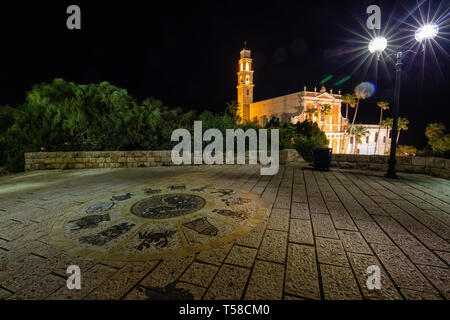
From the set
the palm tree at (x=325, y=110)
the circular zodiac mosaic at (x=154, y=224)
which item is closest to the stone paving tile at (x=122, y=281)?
the circular zodiac mosaic at (x=154, y=224)

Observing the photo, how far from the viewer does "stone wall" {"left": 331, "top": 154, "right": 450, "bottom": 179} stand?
18.0 feet

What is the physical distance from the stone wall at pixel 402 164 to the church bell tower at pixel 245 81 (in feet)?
126

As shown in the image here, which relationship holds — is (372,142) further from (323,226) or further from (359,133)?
(323,226)

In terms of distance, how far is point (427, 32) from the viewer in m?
4.57

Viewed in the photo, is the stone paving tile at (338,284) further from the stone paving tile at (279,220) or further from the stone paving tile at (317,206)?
the stone paving tile at (317,206)

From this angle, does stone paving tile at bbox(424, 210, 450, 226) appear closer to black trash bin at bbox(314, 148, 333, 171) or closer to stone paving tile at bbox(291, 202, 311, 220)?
stone paving tile at bbox(291, 202, 311, 220)

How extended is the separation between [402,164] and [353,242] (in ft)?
21.8

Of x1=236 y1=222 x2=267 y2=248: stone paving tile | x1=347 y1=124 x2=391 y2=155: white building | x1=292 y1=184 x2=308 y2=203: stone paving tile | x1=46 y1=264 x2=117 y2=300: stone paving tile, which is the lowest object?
x1=46 y1=264 x2=117 y2=300: stone paving tile

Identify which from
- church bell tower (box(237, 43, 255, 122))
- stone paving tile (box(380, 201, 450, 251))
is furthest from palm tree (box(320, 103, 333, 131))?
stone paving tile (box(380, 201, 450, 251))

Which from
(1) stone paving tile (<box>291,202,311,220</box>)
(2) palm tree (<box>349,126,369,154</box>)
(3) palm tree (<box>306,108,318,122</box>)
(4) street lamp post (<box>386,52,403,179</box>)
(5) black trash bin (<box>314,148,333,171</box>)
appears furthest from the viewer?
(2) palm tree (<box>349,126,369,154</box>)

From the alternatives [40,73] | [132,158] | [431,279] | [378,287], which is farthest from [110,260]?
[40,73]

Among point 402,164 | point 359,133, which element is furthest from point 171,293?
point 359,133

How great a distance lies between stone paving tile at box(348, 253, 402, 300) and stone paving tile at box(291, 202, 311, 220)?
0.98m

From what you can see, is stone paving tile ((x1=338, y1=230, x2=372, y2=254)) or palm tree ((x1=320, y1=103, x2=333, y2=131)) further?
palm tree ((x1=320, y1=103, x2=333, y2=131))
